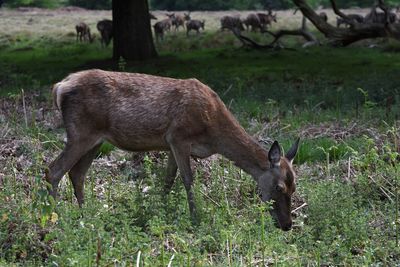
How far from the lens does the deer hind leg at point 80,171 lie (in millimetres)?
8836

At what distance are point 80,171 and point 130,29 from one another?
12.7 m

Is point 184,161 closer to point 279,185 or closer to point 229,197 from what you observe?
point 229,197

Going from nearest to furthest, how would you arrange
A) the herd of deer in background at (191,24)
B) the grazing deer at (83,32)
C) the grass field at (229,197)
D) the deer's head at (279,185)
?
1. the grass field at (229,197)
2. the deer's head at (279,185)
3. the herd of deer in background at (191,24)
4. the grazing deer at (83,32)

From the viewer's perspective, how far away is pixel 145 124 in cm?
881

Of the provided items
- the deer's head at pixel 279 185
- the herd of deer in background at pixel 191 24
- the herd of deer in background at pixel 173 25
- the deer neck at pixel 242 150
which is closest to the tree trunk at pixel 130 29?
the herd of deer in background at pixel 191 24

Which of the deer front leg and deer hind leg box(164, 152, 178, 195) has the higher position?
the deer front leg

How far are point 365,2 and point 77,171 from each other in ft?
160

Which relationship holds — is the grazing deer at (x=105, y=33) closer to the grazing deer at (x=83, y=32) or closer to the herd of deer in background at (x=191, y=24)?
the herd of deer in background at (x=191, y=24)

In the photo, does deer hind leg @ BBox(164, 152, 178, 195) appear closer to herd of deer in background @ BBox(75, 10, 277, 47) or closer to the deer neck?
the deer neck

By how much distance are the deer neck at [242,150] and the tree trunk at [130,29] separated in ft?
41.4

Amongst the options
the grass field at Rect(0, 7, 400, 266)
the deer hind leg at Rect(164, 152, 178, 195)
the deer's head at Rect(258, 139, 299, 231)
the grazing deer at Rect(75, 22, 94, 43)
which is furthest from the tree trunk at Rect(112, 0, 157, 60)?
the deer's head at Rect(258, 139, 299, 231)

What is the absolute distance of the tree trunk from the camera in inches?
837

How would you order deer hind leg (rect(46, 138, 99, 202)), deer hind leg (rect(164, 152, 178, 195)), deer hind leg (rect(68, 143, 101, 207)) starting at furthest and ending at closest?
deer hind leg (rect(164, 152, 178, 195)) → deer hind leg (rect(68, 143, 101, 207)) → deer hind leg (rect(46, 138, 99, 202))

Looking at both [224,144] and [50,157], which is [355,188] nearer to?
[224,144]
